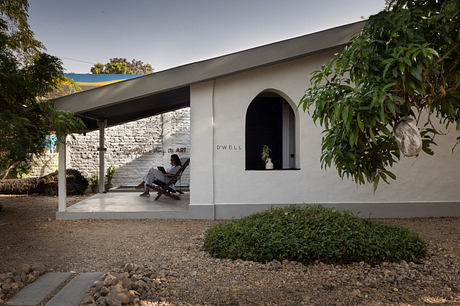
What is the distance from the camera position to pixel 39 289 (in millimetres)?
2787

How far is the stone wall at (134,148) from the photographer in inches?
450

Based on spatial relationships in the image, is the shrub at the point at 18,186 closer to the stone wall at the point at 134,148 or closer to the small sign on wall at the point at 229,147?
the stone wall at the point at 134,148

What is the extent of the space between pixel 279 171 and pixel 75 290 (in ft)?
13.2

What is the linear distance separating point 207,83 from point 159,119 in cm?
609

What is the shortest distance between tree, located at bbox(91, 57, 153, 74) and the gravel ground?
19708mm

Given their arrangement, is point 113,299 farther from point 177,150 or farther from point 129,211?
point 177,150

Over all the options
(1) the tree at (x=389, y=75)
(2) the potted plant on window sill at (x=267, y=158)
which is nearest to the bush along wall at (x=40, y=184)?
A: (2) the potted plant on window sill at (x=267, y=158)

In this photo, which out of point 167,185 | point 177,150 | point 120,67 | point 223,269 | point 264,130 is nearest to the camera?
point 223,269

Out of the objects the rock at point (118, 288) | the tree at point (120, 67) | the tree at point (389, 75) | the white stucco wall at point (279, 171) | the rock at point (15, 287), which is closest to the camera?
the tree at point (389, 75)

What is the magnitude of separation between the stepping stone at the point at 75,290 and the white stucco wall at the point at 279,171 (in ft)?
9.83

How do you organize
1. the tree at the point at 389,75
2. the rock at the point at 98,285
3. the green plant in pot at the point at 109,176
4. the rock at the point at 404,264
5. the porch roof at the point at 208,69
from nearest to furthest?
the tree at the point at 389,75 → the rock at the point at 98,285 → the rock at the point at 404,264 → the porch roof at the point at 208,69 → the green plant in pot at the point at 109,176

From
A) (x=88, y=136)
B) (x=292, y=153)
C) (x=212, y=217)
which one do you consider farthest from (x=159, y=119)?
(x=212, y=217)

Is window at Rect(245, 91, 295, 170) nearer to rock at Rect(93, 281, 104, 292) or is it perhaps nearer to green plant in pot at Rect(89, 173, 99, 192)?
green plant in pot at Rect(89, 173, 99, 192)

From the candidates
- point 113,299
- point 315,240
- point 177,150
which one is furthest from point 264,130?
point 113,299
